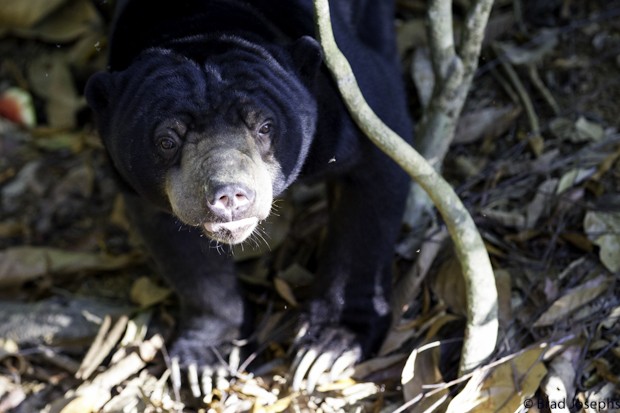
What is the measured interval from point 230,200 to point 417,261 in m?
1.64

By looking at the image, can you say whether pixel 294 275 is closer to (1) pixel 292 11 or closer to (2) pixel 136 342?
(2) pixel 136 342

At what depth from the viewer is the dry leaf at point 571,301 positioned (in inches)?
181

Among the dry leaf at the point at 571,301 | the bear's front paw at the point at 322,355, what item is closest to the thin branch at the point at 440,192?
the dry leaf at the point at 571,301

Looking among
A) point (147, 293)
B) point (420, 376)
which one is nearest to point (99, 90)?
point (147, 293)

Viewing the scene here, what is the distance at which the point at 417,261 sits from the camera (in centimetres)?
502

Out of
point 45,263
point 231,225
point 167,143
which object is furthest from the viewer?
point 45,263

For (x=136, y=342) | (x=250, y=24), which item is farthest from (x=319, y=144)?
(x=136, y=342)

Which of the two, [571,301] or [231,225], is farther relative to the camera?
[571,301]

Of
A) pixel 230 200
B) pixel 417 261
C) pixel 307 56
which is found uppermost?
pixel 307 56

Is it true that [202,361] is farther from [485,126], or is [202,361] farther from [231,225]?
[485,126]

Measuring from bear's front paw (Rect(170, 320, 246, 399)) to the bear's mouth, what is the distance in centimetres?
111

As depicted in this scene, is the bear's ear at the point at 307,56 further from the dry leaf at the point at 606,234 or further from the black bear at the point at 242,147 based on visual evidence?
the dry leaf at the point at 606,234

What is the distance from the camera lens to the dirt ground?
4488 mm

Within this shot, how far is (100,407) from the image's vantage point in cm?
475
